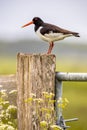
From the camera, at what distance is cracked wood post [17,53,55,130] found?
716 centimetres

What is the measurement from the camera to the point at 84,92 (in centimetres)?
2655

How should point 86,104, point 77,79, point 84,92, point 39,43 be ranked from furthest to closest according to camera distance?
point 39,43 < point 84,92 < point 86,104 < point 77,79

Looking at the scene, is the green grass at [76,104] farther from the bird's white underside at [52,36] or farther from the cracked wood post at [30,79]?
the cracked wood post at [30,79]

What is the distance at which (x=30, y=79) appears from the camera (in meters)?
7.22

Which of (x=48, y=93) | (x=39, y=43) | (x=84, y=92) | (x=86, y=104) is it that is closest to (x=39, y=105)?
(x=48, y=93)

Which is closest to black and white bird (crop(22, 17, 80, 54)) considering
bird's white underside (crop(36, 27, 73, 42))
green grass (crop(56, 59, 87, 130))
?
bird's white underside (crop(36, 27, 73, 42))

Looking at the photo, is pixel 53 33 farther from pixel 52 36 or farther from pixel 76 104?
pixel 76 104

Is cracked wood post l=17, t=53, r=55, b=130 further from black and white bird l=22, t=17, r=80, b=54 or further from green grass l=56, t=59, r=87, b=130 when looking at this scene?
green grass l=56, t=59, r=87, b=130

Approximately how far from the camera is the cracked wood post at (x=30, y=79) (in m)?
7.16

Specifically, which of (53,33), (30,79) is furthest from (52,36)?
(30,79)

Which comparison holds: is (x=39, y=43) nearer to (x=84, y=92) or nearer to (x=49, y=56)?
(x=84, y=92)

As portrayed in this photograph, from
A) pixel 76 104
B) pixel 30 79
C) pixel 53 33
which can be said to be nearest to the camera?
pixel 30 79

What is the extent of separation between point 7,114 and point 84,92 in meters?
19.3

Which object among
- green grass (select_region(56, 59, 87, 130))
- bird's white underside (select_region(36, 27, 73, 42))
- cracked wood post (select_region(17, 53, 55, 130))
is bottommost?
green grass (select_region(56, 59, 87, 130))
